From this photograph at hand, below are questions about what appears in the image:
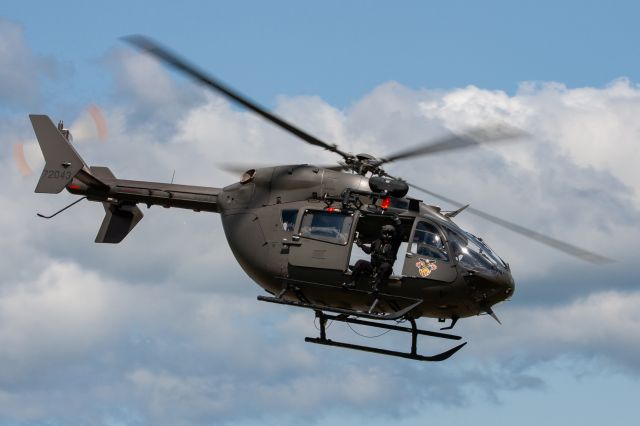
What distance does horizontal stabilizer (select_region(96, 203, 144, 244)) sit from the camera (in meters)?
30.9

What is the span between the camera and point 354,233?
25.5m

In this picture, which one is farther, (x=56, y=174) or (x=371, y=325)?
(x=56, y=174)

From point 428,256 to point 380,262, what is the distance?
110 cm

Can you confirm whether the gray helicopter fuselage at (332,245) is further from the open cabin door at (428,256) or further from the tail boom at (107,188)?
the tail boom at (107,188)

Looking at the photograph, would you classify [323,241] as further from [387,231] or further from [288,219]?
[387,231]

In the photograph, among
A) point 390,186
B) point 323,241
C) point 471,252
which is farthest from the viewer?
point 390,186

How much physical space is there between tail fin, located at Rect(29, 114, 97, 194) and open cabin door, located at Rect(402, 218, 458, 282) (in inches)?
396

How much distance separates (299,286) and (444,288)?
3425mm

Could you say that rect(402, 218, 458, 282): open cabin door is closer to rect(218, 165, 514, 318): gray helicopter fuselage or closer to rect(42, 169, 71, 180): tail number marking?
rect(218, 165, 514, 318): gray helicopter fuselage

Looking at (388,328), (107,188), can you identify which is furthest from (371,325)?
(107,188)

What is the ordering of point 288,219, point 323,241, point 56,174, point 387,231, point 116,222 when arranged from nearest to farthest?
point 387,231
point 323,241
point 288,219
point 56,174
point 116,222

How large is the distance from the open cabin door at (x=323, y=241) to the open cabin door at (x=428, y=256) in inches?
55.4

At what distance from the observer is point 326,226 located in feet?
84.6

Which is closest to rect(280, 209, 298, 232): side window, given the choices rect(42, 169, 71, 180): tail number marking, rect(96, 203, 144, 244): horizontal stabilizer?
rect(96, 203, 144, 244): horizontal stabilizer
